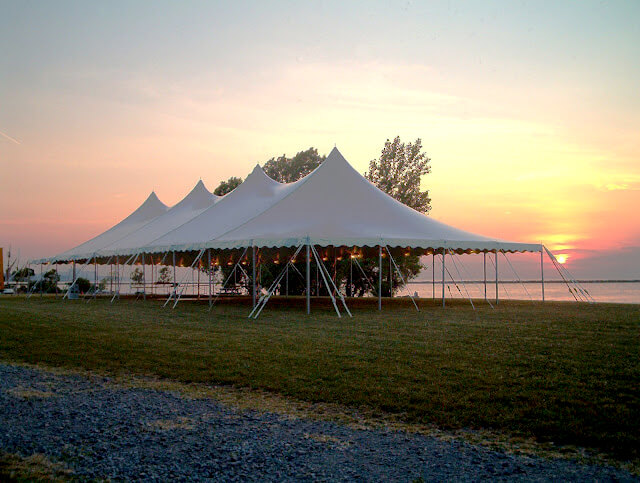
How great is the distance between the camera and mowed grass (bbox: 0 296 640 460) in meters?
4.21

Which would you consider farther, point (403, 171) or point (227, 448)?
point (403, 171)

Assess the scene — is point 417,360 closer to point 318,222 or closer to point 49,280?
point 318,222

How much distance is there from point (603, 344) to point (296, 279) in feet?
66.8

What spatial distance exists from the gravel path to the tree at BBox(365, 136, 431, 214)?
23522mm

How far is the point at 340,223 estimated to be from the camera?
13.4 meters

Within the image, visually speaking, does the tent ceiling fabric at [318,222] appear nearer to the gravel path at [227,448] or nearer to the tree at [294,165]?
the gravel path at [227,448]

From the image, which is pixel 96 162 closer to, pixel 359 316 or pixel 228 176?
pixel 359 316

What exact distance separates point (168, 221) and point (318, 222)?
27.1 ft

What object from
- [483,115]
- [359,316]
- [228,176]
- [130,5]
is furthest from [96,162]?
A: [228,176]

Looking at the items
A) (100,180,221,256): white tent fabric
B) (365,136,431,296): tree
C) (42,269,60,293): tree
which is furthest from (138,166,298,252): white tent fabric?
(42,269,60,293): tree

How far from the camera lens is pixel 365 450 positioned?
3.42 m

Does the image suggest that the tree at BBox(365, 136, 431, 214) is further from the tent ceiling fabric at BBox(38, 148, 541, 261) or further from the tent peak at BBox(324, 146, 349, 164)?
the tent peak at BBox(324, 146, 349, 164)

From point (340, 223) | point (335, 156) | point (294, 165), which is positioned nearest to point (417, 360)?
point (340, 223)

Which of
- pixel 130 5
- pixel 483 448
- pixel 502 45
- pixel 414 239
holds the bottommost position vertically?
pixel 483 448
